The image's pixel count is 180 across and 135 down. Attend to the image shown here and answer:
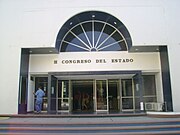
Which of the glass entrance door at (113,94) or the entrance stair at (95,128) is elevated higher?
the glass entrance door at (113,94)

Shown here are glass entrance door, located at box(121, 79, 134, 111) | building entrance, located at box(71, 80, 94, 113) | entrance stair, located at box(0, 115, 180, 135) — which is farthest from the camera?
building entrance, located at box(71, 80, 94, 113)

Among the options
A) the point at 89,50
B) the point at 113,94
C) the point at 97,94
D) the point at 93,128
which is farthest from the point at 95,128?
the point at 113,94

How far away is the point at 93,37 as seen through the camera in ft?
49.2

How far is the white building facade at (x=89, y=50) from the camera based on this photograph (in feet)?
42.5

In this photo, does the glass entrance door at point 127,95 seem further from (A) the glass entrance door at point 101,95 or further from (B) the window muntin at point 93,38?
(B) the window muntin at point 93,38

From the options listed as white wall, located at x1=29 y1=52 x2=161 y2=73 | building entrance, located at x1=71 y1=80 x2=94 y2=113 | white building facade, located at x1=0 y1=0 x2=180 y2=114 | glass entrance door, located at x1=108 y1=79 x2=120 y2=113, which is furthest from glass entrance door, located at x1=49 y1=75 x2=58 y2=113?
glass entrance door, located at x1=108 y1=79 x2=120 y2=113

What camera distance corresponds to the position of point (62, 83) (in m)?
16.0

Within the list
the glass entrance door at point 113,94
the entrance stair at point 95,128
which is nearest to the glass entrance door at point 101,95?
the glass entrance door at point 113,94

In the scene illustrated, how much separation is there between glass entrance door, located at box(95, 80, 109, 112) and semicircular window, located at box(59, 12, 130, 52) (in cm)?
293

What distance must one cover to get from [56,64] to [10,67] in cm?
301

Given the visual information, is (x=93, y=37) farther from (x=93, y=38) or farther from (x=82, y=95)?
(x=82, y=95)

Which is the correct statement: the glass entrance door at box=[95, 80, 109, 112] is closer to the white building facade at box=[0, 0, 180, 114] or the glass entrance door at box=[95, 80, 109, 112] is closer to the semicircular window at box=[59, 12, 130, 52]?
the white building facade at box=[0, 0, 180, 114]

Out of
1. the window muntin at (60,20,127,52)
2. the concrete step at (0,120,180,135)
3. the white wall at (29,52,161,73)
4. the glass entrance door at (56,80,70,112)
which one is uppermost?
the window muntin at (60,20,127,52)

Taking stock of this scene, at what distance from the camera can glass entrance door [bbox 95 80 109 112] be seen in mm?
15875
